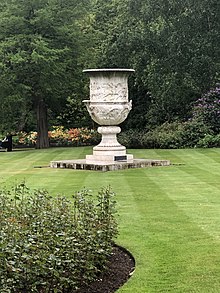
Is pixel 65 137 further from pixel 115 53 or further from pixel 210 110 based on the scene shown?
pixel 210 110

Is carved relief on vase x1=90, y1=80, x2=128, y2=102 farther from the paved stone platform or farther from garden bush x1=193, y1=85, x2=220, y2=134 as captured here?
garden bush x1=193, y1=85, x2=220, y2=134

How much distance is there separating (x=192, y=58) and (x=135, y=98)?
6.59 metres

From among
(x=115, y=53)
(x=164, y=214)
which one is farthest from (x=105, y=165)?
(x=115, y=53)

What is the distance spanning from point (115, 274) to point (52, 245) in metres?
0.95

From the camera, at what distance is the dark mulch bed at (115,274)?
6340 millimetres

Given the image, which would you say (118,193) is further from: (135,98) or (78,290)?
(135,98)

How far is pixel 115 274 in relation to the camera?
269 inches

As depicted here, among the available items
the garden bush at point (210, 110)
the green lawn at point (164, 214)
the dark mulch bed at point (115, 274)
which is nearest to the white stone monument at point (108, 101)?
the green lawn at point (164, 214)

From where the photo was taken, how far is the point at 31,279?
5824 millimetres

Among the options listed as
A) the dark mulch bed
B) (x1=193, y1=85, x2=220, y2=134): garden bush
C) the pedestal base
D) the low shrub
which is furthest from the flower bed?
the dark mulch bed

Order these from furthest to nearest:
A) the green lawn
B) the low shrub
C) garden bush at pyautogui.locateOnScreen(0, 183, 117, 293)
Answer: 1. the low shrub
2. the green lawn
3. garden bush at pyautogui.locateOnScreen(0, 183, 117, 293)

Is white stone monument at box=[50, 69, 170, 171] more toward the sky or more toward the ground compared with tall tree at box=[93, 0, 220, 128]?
more toward the ground

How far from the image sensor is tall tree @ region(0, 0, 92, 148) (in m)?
26.9

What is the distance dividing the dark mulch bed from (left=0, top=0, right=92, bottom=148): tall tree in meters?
19.0
